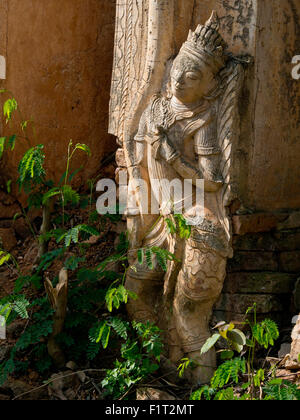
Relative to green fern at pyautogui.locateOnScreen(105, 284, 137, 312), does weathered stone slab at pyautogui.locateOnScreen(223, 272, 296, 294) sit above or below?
above

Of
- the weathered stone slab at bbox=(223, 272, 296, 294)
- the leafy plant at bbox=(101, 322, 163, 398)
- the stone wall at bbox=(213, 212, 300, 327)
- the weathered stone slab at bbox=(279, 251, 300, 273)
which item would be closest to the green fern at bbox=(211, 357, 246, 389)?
the leafy plant at bbox=(101, 322, 163, 398)

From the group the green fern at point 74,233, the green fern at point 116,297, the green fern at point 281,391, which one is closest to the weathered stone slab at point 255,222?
the green fern at point 116,297

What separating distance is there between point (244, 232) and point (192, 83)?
974 millimetres

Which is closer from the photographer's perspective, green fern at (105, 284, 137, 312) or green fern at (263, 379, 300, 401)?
green fern at (263, 379, 300, 401)

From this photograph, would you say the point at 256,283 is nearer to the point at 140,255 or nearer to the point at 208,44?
the point at 140,255

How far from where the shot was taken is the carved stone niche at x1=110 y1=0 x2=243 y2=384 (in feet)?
15.1

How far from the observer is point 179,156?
469 cm

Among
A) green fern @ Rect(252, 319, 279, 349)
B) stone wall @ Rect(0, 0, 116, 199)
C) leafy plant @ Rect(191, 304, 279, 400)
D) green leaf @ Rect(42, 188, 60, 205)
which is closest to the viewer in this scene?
leafy plant @ Rect(191, 304, 279, 400)

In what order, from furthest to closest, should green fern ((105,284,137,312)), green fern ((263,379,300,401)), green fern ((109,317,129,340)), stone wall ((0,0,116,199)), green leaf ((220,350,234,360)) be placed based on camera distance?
1. stone wall ((0,0,116,199))
2. green fern ((109,317,129,340))
3. green fern ((105,284,137,312))
4. green leaf ((220,350,234,360))
5. green fern ((263,379,300,401))

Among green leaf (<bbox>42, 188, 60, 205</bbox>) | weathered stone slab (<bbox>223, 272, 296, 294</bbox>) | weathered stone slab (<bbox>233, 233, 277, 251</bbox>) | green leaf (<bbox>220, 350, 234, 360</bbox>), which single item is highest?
green leaf (<bbox>42, 188, 60, 205</bbox>)

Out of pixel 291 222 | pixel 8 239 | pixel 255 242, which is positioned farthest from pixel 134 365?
pixel 8 239

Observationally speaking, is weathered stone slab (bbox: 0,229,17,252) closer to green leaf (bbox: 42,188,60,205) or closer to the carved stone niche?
green leaf (bbox: 42,188,60,205)

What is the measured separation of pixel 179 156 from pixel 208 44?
0.69 m
